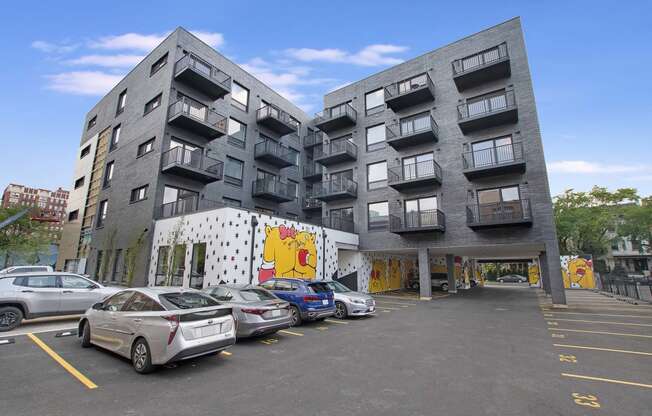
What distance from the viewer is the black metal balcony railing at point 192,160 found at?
17312 millimetres

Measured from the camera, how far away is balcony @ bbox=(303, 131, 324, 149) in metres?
28.6

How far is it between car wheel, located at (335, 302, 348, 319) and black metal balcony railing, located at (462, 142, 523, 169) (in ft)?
40.3

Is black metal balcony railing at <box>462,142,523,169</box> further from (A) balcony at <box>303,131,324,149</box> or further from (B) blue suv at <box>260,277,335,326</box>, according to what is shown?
(A) balcony at <box>303,131,324,149</box>

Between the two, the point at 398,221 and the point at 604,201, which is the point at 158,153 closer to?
the point at 398,221

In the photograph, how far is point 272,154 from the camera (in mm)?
23312

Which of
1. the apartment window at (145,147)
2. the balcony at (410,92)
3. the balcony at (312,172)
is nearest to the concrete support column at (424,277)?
the balcony at (410,92)

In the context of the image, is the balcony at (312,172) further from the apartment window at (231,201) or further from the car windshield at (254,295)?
the car windshield at (254,295)

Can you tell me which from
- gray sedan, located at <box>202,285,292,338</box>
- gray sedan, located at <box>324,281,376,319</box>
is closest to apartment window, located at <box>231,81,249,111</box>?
gray sedan, located at <box>324,281,376,319</box>

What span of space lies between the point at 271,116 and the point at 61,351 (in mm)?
20107

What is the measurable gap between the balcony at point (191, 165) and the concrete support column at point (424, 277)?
570 inches

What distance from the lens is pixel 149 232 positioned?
1705 centimetres

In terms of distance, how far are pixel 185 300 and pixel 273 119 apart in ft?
66.0

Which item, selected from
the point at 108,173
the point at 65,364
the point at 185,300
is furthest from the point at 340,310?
the point at 108,173

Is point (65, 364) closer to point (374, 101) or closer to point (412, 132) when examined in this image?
point (412, 132)
